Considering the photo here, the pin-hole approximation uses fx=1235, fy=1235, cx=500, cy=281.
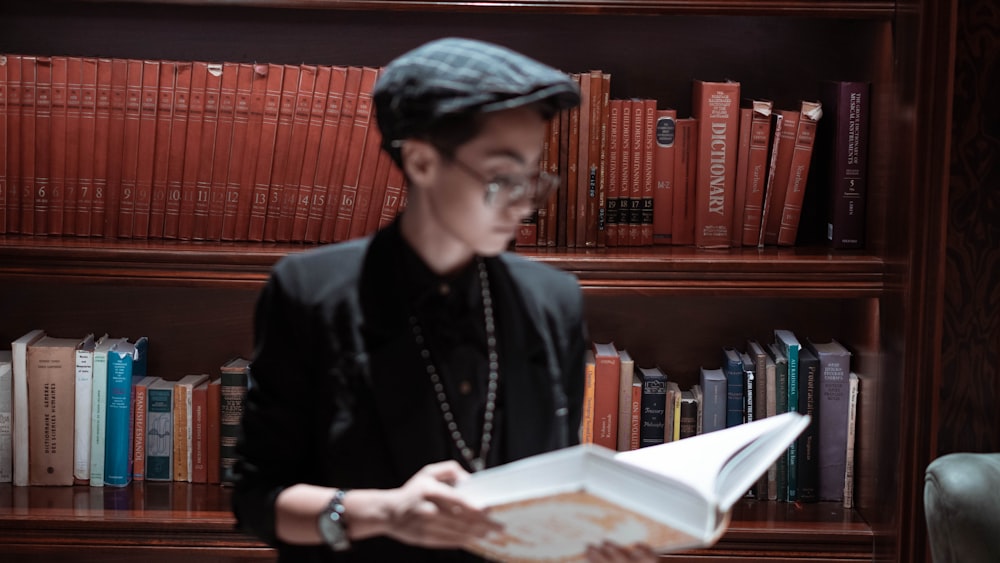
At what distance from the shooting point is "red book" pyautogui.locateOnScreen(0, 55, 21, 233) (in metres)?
2.14

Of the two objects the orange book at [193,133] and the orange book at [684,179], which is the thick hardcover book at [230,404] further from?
the orange book at [684,179]

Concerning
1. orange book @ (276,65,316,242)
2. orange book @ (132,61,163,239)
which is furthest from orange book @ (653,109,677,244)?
orange book @ (132,61,163,239)

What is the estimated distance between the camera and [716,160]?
2195 mm

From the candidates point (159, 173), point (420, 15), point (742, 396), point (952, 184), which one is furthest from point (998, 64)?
point (159, 173)

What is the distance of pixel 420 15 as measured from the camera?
7.58 feet

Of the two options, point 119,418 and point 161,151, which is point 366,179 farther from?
point 119,418

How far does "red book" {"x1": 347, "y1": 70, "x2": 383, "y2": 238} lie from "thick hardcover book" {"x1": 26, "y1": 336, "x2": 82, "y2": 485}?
58 cm

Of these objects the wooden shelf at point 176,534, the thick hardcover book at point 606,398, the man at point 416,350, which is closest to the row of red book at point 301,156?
the thick hardcover book at point 606,398

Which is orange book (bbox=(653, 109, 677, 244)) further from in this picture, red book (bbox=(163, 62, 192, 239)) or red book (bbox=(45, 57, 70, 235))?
red book (bbox=(45, 57, 70, 235))

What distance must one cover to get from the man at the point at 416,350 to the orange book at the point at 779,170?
1.18 m

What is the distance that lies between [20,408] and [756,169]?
1400 millimetres

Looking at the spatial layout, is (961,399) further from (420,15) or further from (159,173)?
(159,173)

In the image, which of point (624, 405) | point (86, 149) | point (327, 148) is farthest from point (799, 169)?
point (86, 149)

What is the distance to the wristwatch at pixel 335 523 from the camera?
41.3 inches
